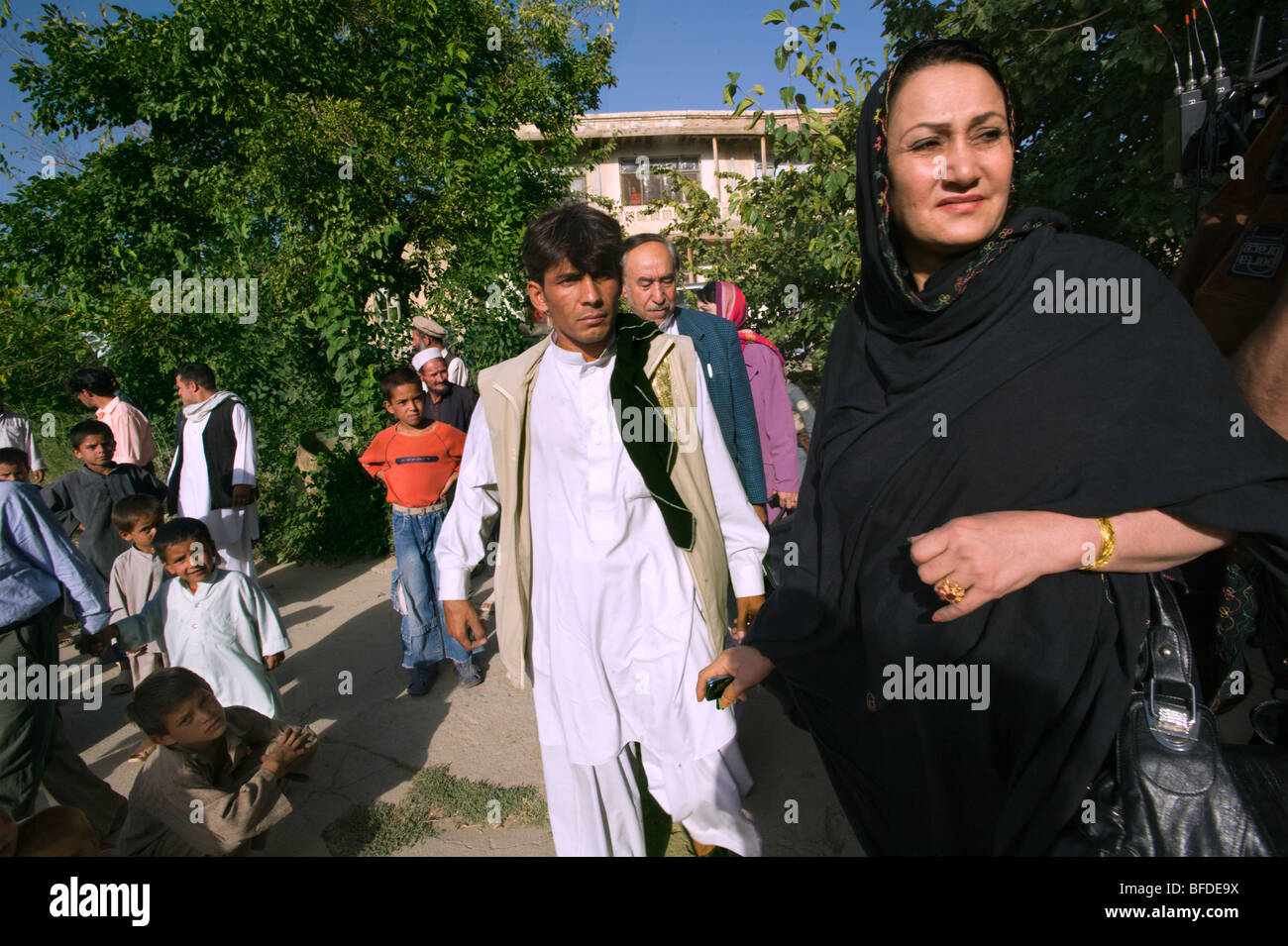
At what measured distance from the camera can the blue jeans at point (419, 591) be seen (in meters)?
4.48

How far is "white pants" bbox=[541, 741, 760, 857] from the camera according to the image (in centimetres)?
245

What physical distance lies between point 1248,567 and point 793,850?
1952mm

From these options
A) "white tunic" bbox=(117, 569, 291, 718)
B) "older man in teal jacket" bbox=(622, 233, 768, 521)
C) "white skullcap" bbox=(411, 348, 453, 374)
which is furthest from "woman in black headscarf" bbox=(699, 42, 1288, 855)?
"white skullcap" bbox=(411, 348, 453, 374)

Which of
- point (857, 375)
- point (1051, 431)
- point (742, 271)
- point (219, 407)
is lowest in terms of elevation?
point (1051, 431)

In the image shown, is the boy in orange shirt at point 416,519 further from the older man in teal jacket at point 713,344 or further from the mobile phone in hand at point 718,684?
the mobile phone in hand at point 718,684

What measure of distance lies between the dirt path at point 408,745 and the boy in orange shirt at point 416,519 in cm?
20

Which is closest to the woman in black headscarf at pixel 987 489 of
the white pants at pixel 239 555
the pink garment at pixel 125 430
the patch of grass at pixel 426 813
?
the patch of grass at pixel 426 813

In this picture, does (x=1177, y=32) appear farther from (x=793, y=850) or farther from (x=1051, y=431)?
(x=793, y=850)

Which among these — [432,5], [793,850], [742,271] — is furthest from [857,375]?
[432,5]

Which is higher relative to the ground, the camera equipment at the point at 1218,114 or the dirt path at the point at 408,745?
the camera equipment at the point at 1218,114

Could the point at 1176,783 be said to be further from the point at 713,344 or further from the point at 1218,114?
the point at 713,344

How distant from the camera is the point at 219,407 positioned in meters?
4.93

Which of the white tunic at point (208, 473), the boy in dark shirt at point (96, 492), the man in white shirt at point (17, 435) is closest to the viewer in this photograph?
the white tunic at point (208, 473)

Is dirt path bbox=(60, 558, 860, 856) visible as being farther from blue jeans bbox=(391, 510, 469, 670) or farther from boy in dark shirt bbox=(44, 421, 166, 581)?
boy in dark shirt bbox=(44, 421, 166, 581)
